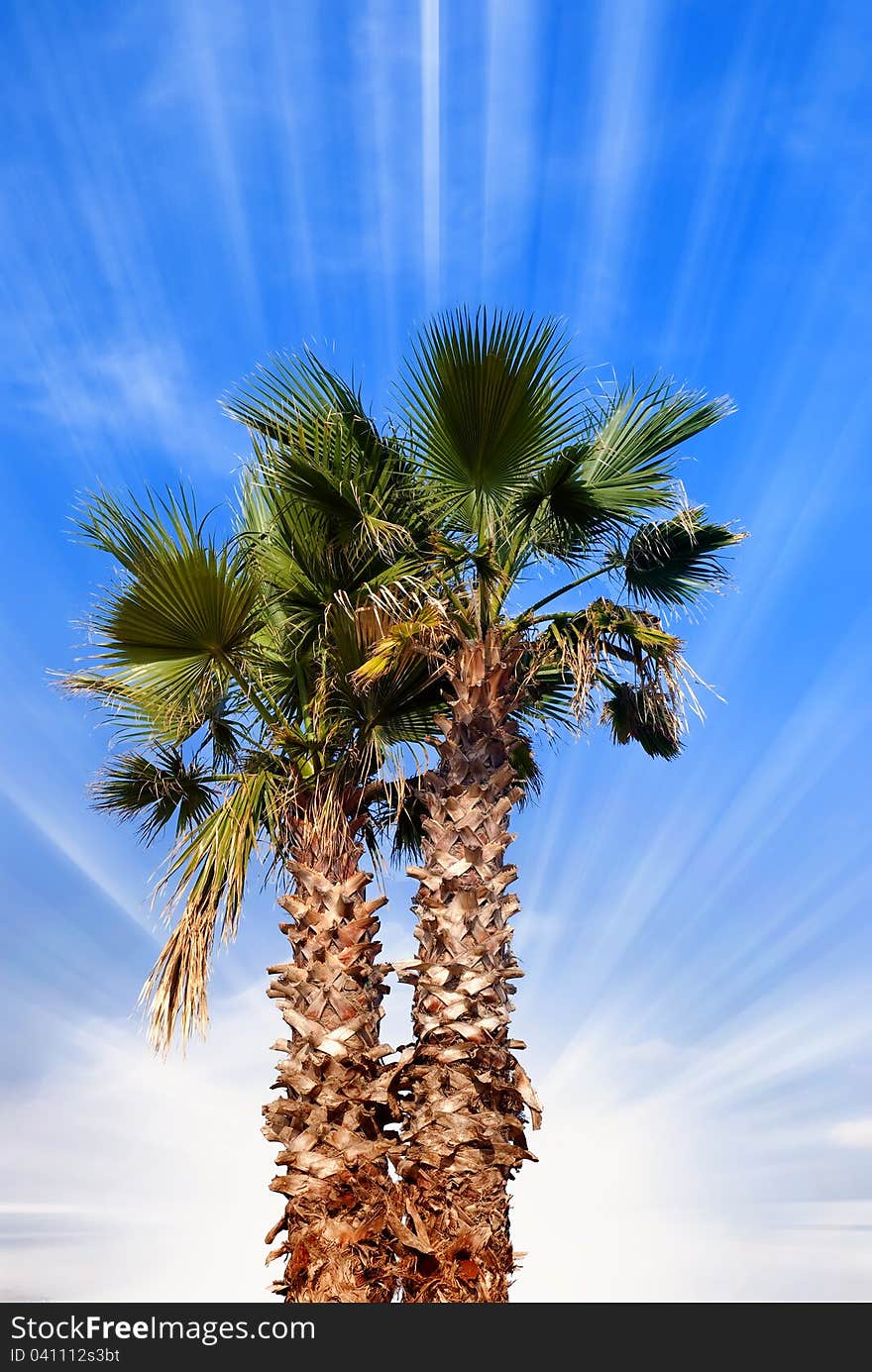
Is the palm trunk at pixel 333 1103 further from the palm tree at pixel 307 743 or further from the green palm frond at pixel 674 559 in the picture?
the green palm frond at pixel 674 559

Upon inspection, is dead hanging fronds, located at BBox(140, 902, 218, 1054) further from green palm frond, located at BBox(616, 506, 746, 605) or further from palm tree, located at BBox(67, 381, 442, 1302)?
green palm frond, located at BBox(616, 506, 746, 605)

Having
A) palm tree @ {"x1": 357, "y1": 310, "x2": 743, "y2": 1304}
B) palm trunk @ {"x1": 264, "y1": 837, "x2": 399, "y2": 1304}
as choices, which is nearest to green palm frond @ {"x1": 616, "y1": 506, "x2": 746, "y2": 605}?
palm tree @ {"x1": 357, "y1": 310, "x2": 743, "y2": 1304}

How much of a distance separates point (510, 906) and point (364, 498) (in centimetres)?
344

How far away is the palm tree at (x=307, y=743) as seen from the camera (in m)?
8.38

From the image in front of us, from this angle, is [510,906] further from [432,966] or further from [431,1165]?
[431,1165]

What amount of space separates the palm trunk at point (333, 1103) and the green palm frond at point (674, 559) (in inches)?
139

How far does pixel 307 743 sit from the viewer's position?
974cm

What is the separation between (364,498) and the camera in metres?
9.70

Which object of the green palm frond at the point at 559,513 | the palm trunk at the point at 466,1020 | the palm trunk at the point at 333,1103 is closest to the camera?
the palm trunk at the point at 466,1020

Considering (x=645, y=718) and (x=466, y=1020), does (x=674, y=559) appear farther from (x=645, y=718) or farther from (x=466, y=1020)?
(x=466, y=1020)

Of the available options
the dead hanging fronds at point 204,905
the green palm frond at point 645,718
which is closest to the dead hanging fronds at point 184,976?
the dead hanging fronds at point 204,905

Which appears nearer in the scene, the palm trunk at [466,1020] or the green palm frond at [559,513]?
the palm trunk at [466,1020]

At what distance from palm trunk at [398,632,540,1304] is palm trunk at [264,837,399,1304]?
0.40 m
